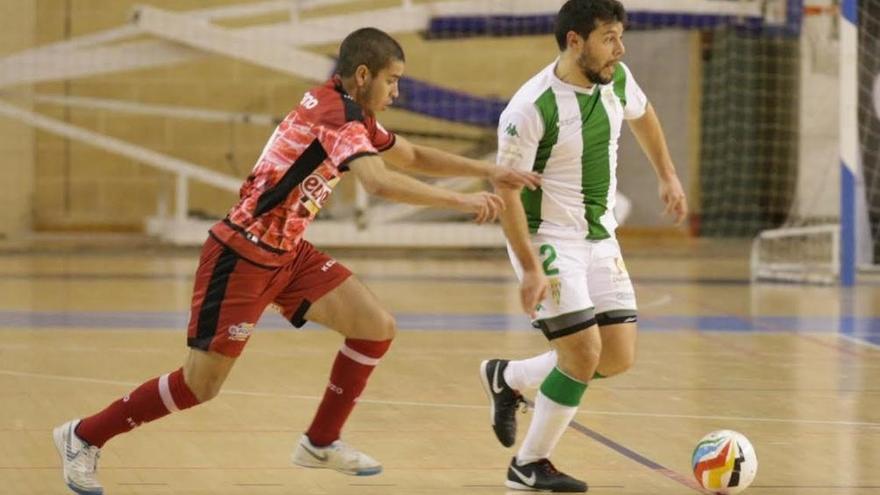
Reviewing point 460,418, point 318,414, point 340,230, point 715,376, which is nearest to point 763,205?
point 340,230

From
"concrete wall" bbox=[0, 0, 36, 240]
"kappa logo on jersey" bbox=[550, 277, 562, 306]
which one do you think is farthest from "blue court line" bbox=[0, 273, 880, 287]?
"kappa logo on jersey" bbox=[550, 277, 562, 306]

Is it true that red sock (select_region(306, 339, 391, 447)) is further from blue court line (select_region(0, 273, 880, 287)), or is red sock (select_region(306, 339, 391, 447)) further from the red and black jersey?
blue court line (select_region(0, 273, 880, 287))

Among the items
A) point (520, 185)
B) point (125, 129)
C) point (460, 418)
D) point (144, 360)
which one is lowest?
point (125, 129)

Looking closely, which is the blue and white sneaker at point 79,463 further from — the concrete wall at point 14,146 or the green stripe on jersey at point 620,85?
the concrete wall at point 14,146

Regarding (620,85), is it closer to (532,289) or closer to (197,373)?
(532,289)

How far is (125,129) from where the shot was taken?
20.4 meters

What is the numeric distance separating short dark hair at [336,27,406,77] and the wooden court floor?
4.59 feet

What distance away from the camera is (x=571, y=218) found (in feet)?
18.6

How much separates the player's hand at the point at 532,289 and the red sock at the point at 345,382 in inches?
22.0

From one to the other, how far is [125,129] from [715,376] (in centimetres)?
1319

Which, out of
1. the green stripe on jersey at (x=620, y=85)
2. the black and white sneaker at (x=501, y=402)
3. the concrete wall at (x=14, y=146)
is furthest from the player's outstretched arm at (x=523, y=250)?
the concrete wall at (x=14, y=146)

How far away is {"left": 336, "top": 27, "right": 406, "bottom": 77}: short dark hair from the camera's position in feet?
17.2

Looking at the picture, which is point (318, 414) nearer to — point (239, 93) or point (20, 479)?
point (20, 479)

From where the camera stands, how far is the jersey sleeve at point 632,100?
5.89 metres
